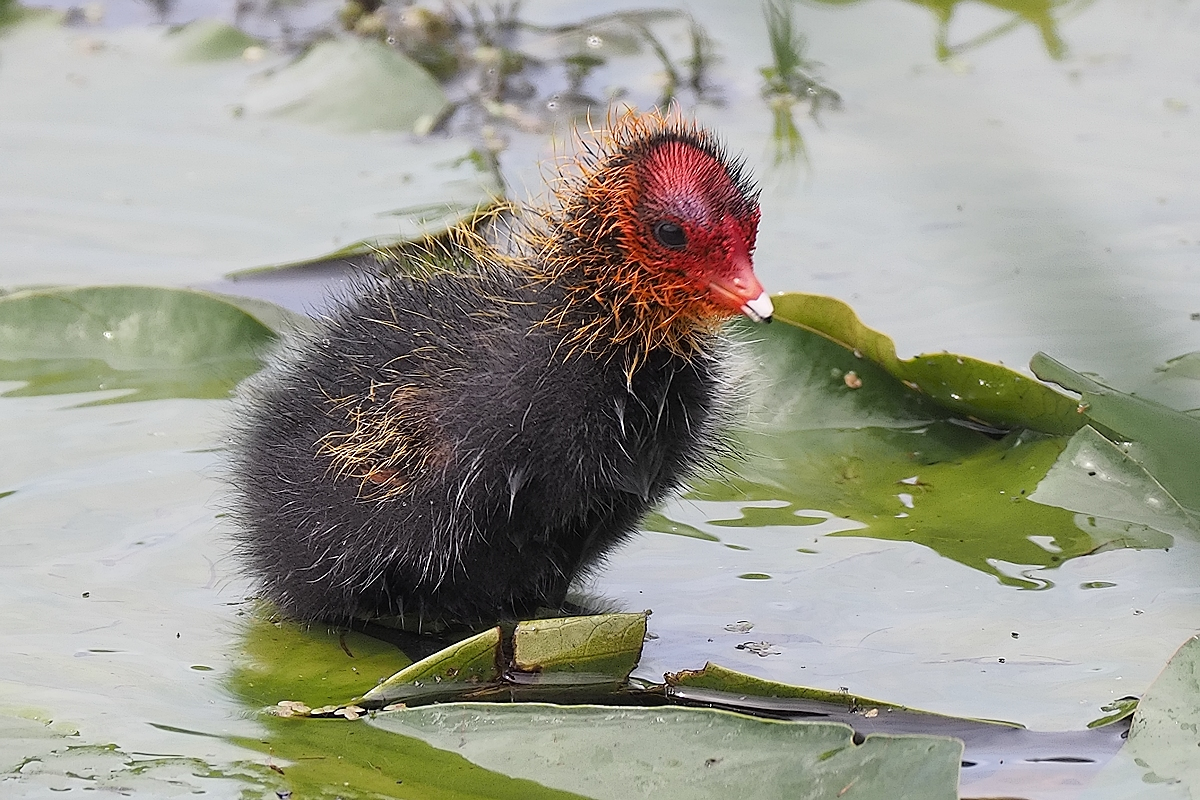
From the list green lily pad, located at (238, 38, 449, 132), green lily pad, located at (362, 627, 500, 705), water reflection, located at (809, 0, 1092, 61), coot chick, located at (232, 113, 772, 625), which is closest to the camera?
green lily pad, located at (362, 627, 500, 705)

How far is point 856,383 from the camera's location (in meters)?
3.28

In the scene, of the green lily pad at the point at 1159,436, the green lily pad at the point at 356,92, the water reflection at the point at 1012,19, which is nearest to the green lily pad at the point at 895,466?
the green lily pad at the point at 1159,436

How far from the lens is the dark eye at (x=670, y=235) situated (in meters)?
2.51

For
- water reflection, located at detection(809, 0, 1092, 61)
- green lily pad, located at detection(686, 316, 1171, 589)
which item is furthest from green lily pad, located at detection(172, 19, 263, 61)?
green lily pad, located at detection(686, 316, 1171, 589)

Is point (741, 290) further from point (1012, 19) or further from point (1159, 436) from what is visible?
point (1012, 19)

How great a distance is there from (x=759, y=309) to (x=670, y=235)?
0.18 metres

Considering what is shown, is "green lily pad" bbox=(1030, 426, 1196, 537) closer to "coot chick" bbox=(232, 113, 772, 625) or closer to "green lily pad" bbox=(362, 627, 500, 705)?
"coot chick" bbox=(232, 113, 772, 625)

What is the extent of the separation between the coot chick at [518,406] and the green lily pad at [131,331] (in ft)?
2.72

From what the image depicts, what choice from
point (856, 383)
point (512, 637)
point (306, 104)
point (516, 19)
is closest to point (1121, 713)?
point (512, 637)

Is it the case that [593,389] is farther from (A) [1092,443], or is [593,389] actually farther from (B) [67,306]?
(B) [67,306]

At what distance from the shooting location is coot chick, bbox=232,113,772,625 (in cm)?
254

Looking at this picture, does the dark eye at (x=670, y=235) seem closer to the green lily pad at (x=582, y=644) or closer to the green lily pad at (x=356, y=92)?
the green lily pad at (x=582, y=644)

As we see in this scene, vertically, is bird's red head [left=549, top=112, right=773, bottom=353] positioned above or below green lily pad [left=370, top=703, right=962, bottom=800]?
above

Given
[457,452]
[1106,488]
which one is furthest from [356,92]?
[1106,488]
